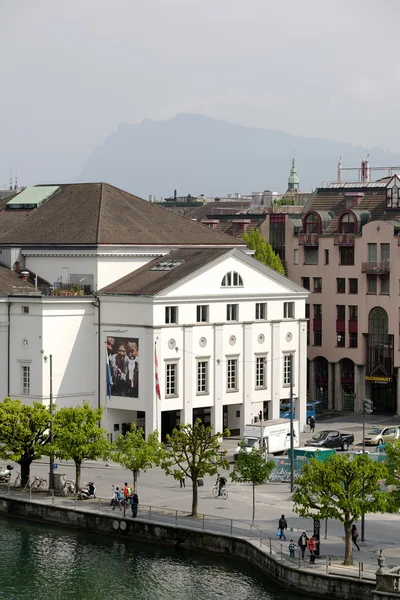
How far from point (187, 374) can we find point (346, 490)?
36.7m

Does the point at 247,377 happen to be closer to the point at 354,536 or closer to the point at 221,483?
the point at 221,483

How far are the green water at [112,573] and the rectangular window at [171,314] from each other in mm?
25879

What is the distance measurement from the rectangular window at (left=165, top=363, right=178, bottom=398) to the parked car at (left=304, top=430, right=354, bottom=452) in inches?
386

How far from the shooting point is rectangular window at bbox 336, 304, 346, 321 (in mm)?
127062

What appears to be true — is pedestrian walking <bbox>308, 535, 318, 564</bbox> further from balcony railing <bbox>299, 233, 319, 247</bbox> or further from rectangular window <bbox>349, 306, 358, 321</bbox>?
balcony railing <bbox>299, 233, 319, 247</bbox>

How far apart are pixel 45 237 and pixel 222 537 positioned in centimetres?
4255

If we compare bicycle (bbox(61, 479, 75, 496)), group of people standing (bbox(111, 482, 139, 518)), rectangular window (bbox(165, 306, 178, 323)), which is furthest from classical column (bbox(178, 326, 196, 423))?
group of people standing (bbox(111, 482, 139, 518))

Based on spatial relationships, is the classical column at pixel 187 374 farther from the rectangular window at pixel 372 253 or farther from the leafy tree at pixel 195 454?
the rectangular window at pixel 372 253

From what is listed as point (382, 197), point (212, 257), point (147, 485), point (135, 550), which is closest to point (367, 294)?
point (382, 197)

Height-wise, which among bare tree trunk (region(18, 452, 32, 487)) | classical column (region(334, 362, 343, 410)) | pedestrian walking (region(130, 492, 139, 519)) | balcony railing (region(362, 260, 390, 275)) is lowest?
pedestrian walking (region(130, 492, 139, 519))

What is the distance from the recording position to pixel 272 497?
8831 cm

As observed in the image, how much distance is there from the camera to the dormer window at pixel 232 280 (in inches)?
4321

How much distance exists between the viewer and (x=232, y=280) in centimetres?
11025

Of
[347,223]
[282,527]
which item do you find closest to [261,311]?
[347,223]
